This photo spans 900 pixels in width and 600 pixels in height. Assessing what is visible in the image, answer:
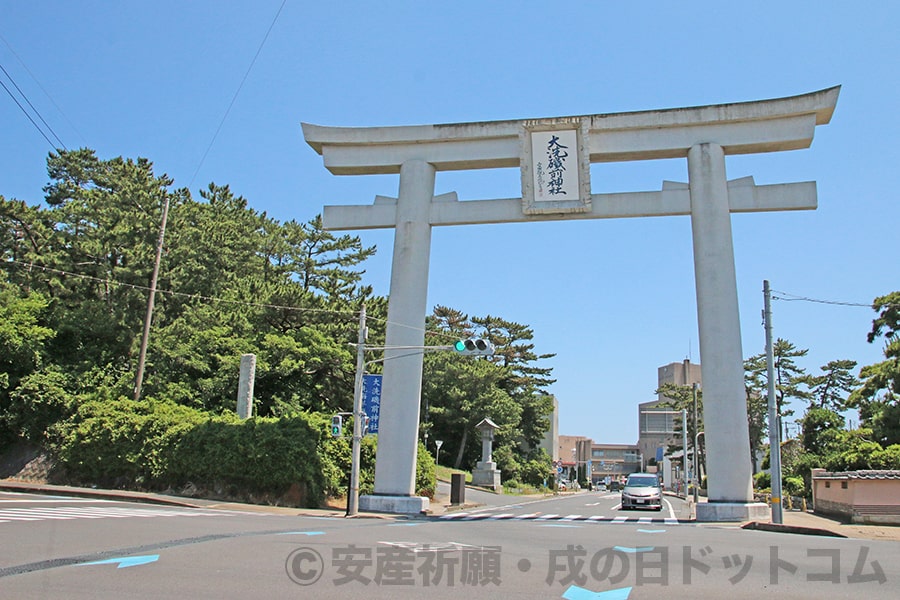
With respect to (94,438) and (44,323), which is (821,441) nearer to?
(94,438)

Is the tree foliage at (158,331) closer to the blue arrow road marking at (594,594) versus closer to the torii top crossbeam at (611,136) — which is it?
the torii top crossbeam at (611,136)

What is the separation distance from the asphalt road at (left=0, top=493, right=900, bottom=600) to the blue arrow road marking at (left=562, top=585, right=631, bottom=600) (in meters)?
0.02

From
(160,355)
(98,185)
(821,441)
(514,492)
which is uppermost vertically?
(98,185)

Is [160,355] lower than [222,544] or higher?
higher

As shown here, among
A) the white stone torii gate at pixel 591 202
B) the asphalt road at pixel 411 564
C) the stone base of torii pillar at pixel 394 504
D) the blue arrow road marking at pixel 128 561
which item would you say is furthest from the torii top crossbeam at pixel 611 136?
the blue arrow road marking at pixel 128 561

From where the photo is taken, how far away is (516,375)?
220 ft

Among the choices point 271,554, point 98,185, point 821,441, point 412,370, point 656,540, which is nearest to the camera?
point 271,554

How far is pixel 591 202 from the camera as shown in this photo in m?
22.7

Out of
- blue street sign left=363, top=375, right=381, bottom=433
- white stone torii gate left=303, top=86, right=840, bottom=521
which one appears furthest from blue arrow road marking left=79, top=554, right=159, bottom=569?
blue street sign left=363, top=375, right=381, bottom=433

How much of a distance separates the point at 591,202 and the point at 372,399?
9.95m

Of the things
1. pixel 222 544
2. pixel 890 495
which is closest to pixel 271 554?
pixel 222 544

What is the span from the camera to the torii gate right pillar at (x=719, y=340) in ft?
66.5

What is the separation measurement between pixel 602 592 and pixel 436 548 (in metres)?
4.08

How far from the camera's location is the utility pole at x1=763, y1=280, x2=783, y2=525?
61.6 ft
